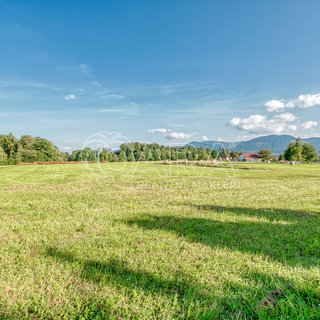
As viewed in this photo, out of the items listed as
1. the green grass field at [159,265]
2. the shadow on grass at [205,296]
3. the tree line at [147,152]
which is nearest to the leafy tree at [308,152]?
the tree line at [147,152]

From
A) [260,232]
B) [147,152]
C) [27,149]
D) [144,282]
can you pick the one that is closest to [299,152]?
[147,152]

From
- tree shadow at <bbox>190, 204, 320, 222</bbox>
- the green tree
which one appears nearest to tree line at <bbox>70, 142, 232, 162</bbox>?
tree shadow at <bbox>190, 204, 320, 222</bbox>

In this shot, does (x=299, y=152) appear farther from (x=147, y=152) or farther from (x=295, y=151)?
(x=147, y=152)

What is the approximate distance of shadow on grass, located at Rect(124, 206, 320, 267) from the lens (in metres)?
3.33

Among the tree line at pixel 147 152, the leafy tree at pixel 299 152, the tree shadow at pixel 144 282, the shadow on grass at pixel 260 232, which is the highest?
the leafy tree at pixel 299 152

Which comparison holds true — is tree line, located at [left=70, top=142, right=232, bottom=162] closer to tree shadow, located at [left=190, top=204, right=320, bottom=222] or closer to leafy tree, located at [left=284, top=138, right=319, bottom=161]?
tree shadow, located at [left=190, top=204, right=320, bottom=222]

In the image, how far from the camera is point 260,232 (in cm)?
421

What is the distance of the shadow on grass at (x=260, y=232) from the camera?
333cm

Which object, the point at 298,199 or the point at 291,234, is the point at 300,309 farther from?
the point at 298,199

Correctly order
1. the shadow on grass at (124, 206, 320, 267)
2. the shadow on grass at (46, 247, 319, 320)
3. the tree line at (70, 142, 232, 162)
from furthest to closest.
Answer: the tree line at (70, 142, 232, 162) < the shadow on grass at (124, 206, 320, 267) < the shadow on grass at (46, 247, 319, 320)

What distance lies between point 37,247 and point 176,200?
4852 millimetres

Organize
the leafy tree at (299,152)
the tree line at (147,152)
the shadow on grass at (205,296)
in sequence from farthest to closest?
the leafy tree at (299,152)
the tree line at (147,152)
the shadow on grass at (205,296)

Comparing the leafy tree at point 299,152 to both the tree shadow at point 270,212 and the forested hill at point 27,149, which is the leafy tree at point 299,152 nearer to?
the tree shadow at point 270,212

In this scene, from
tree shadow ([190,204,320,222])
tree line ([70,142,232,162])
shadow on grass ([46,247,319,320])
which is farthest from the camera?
tree line ([70,142,232,162])
